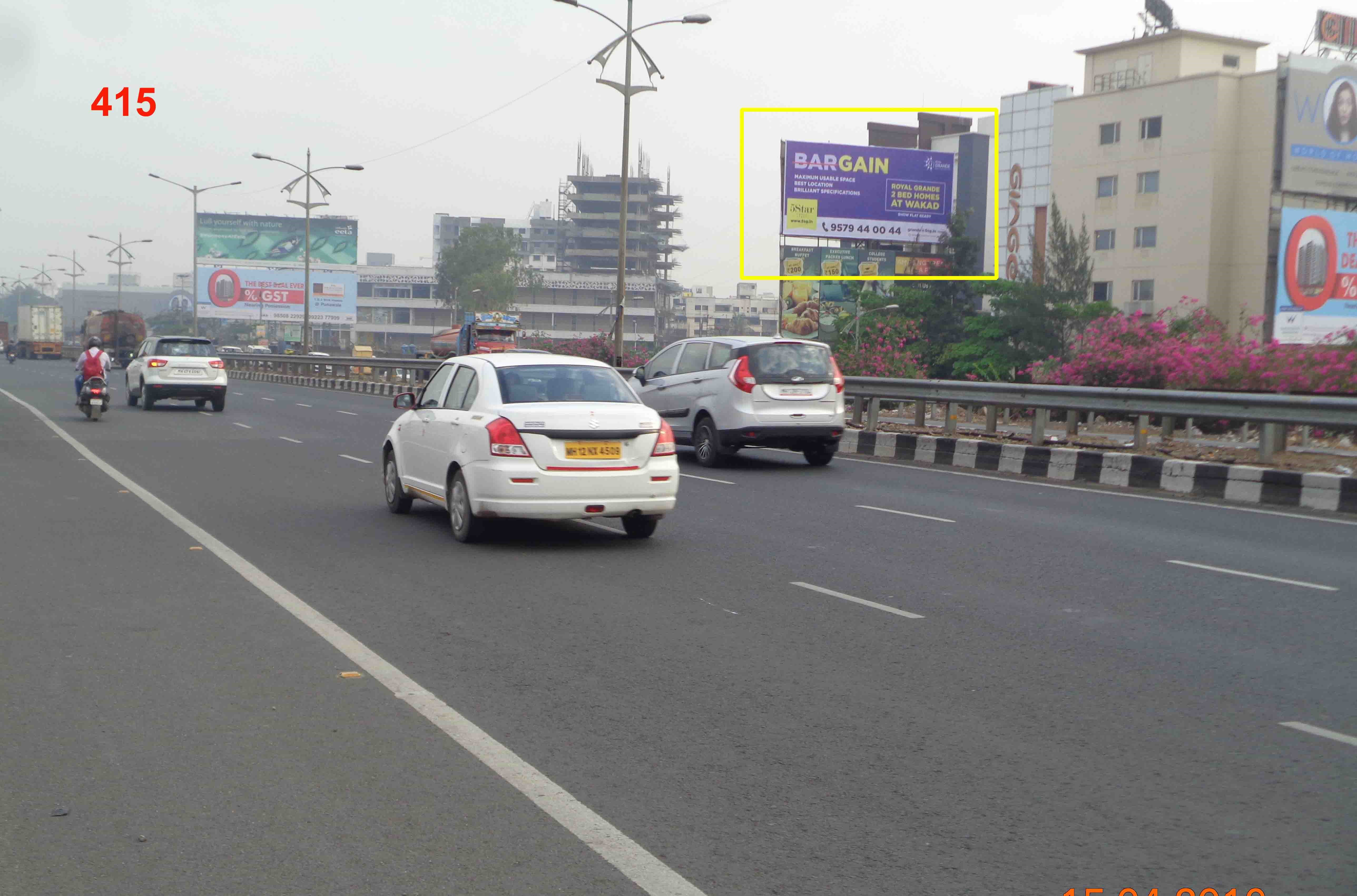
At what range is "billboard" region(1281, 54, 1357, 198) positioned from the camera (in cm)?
6788

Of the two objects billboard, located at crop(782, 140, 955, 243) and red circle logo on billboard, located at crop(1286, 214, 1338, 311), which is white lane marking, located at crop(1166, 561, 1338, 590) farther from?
red circle logo on billboard, located at crop(1286, 214, 1338, 311)

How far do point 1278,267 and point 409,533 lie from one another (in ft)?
211

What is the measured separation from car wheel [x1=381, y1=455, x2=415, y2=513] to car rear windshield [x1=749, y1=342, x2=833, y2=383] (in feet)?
20.7

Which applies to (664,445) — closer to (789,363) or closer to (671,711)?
(671,711)

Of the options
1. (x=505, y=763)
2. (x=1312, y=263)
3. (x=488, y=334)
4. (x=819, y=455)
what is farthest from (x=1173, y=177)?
(x=505, y=763)

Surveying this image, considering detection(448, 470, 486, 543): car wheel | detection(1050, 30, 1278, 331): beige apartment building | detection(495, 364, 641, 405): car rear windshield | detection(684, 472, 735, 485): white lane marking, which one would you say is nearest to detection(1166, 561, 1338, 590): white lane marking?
detection(495, 364, 641, 405): car rear windshield

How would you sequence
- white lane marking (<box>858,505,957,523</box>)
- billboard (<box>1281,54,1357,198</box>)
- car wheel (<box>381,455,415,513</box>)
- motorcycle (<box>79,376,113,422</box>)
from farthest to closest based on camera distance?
billboard (<box>1281,54,1357,198</box>)
motorcycle (<box>79,376,113,422</box>)
white lane marking (<box>858,505,957,523</box>)
car wheel (<box>381,455,415,513</box>)

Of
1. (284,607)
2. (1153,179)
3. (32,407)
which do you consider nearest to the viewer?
(284,607)

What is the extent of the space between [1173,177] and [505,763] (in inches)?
2898

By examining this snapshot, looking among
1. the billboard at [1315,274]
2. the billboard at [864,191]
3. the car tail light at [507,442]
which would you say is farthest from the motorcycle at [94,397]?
the billboard at [1315,274]

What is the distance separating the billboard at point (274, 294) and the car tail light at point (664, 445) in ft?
340

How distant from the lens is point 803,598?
8.69m

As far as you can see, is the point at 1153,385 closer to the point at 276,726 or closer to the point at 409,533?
the point at 409,533

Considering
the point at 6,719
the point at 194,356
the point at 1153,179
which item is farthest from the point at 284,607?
the point at 1153,179
